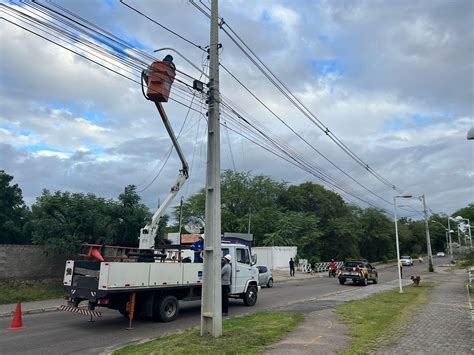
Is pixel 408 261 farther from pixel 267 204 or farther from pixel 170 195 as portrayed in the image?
pixel 170 195

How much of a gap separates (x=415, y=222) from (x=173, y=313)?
120m

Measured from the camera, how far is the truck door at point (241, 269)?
1548cm

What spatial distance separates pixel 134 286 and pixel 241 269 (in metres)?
5.35

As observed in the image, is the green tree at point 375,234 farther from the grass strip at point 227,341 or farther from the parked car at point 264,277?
the grass strip at point 227,341

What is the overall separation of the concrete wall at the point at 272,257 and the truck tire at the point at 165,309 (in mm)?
27974

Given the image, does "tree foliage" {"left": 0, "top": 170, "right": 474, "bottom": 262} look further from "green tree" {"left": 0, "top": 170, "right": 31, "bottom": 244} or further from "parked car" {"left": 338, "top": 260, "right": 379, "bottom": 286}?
"parked car" {"left": 338, "top": 260, "right": 379, "bottom": 286}

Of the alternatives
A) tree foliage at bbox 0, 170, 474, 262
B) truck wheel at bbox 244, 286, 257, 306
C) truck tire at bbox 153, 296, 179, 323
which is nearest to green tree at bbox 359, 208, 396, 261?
tree foliage at bbox 0, 170, 474, 262

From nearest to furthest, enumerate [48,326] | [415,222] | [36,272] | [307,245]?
[48,326] < [36,272] < [307,245] < [415,222]

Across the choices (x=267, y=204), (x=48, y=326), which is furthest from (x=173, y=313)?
(x=267, y=204)

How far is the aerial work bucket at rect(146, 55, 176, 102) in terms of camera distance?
12.0 meters

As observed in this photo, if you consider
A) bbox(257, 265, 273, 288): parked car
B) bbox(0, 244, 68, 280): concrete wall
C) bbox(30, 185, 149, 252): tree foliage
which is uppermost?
bbox(30, 185, 149, 252): tree foliage

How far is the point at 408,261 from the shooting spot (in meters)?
65.9

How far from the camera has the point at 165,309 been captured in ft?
40.8

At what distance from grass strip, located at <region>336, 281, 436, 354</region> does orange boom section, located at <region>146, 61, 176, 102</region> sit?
8.43 meters
